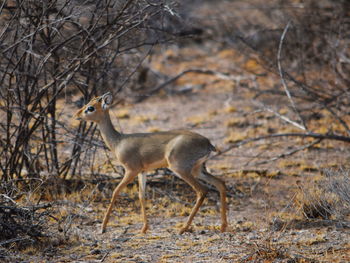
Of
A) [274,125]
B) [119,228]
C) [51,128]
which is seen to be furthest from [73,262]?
[274,125]

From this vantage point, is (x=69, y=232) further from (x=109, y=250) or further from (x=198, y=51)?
(x=198, y=51)

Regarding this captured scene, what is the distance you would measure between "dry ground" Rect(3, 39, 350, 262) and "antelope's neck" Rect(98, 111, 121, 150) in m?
0.62

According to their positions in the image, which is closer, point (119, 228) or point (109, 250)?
point (109, 250)

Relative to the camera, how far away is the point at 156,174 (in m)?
9.29

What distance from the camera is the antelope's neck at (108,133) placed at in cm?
743

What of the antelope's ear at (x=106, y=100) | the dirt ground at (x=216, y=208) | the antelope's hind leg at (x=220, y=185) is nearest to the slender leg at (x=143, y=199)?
the dirt ground at (x=216, y=208)

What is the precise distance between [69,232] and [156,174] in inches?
111

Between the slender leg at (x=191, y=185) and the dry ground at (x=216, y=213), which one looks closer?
the dry ground at (x=216, y=213)

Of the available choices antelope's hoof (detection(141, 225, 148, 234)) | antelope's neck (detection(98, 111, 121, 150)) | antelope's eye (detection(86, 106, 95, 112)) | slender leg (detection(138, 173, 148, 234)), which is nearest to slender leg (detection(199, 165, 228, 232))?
slender leg (detection(138, 173, 148, 234))

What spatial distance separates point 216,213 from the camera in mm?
8203

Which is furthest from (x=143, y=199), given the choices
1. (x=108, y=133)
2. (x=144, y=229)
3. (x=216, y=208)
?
(x=216, y=208)

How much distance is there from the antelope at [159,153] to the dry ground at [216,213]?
0.49 meters

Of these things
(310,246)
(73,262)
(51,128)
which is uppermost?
(51,128)

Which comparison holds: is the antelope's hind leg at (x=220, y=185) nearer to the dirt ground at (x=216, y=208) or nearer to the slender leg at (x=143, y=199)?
the dirt ground at (x=216, y=208)
